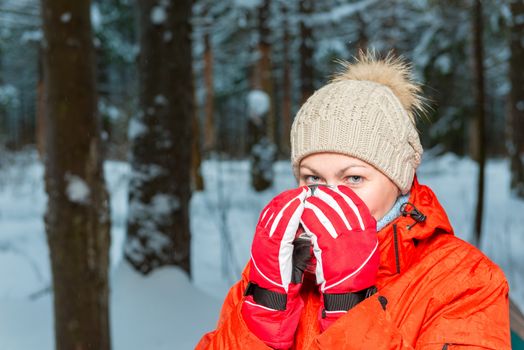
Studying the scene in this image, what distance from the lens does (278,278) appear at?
1.40m

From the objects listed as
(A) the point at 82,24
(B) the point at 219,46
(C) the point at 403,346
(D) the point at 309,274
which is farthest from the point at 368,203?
(B) the point at 219,46

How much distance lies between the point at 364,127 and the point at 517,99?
29.1ft

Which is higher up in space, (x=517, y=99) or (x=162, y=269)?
(x=517, y=99)

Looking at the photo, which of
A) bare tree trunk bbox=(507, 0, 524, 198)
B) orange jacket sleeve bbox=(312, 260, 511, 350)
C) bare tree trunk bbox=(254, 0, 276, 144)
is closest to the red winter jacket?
orange jacket sleeve bbox=(312, 260, 511, 350)

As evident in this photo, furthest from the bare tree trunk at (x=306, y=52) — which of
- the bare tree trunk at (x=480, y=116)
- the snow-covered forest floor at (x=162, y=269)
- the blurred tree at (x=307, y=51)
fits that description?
the bare tree trunk at (x=480, y=116)

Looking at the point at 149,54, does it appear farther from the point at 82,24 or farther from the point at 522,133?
the point at 522,133

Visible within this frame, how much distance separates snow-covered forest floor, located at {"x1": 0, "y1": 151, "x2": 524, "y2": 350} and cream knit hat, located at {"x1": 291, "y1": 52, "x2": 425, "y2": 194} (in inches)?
102

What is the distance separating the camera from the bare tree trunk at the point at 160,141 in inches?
182

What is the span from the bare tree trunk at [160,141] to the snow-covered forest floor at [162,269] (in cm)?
27

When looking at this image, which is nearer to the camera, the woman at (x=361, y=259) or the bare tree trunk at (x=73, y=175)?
the woman at (x=361, y=259)

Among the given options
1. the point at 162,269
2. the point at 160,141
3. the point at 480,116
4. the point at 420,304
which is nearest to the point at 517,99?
the point at 480,116

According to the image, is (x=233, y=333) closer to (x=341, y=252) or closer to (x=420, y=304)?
(x=341, y=252)

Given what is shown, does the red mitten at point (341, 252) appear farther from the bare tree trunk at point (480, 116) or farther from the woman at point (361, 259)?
the bare tree trunk at point (480, 116)

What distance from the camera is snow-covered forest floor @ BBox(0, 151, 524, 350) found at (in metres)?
4.01
